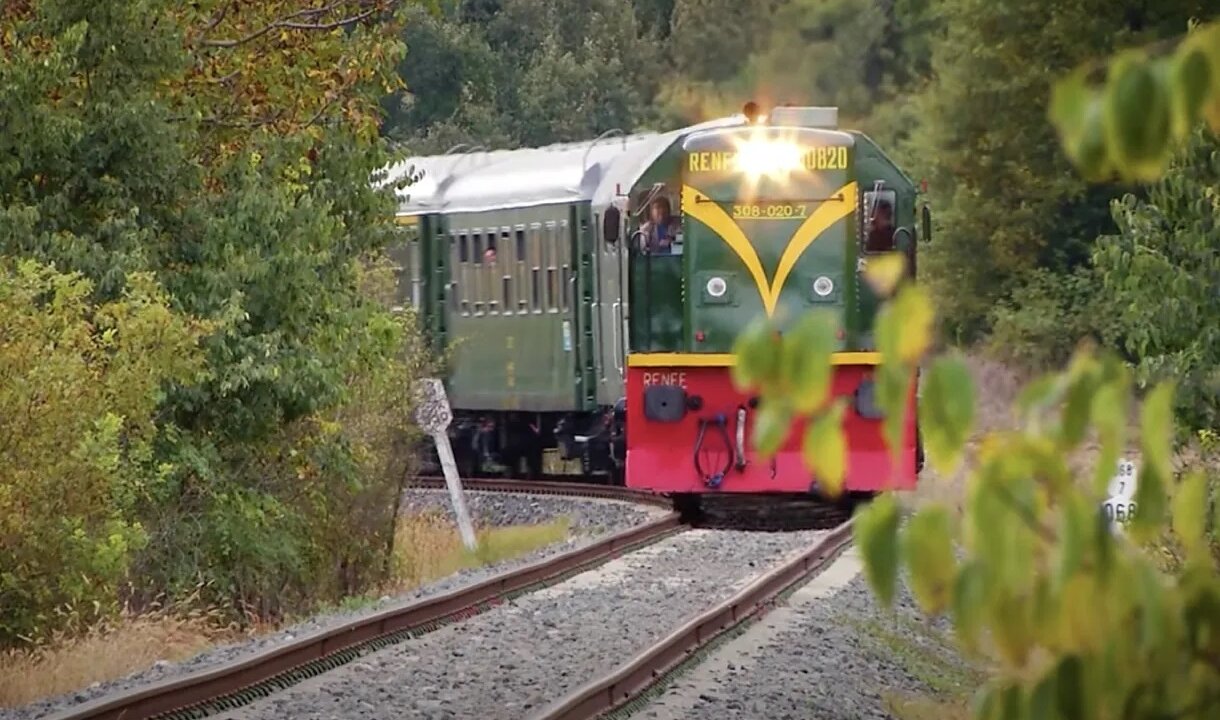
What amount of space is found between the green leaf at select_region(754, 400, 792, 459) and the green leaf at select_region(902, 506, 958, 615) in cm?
18

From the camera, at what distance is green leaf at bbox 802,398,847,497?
244cm

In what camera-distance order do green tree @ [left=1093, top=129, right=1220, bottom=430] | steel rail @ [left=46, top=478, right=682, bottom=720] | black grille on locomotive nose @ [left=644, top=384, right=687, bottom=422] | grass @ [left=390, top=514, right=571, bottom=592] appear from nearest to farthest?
steel rail @ [left=46, top=478, right=682, bottom=720] → green tree @ [left=1093, top=129, right=1220, bottom=430] → black grille on locomotive nose @ [left=644, top=384, right=687, bottom=422] → grass @ [left=390, top=514, right=571, bottom=592]

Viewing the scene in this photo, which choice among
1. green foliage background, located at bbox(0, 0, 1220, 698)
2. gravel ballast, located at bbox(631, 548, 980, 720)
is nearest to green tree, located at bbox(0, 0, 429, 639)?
green foliage background, located at bbox(0, 0, 1220, 698)

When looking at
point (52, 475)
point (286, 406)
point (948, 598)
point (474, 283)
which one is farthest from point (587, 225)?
point (948, 598)

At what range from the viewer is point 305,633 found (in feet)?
37.9

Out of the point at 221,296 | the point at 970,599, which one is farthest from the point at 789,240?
the point at 970,599

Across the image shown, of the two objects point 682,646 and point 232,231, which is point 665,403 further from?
point 682,646

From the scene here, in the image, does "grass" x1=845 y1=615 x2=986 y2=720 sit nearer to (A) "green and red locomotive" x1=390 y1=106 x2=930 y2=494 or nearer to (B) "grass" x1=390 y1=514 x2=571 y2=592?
(A) "green and red locomotive" x1=390 y1=106 x2=930 y2=494

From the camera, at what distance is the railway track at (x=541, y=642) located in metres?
8.98

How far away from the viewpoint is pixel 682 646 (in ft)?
35.9

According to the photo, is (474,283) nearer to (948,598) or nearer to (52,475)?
(52,475)

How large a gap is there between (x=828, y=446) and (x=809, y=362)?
10 cm

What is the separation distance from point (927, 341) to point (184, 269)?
13076 mm

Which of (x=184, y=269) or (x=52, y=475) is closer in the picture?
(x=52, y=475)
